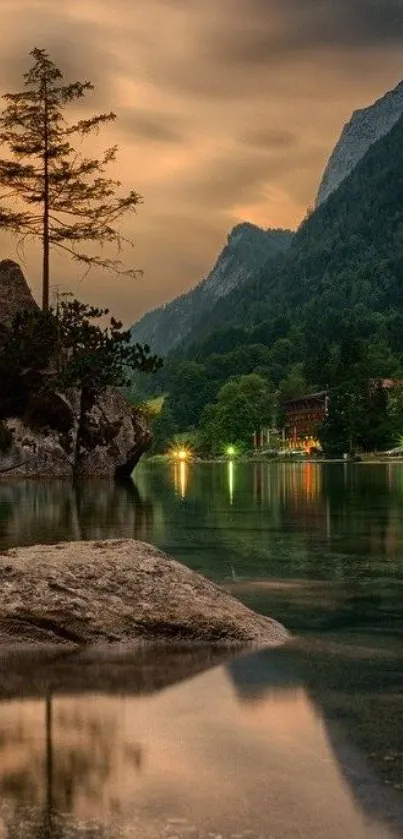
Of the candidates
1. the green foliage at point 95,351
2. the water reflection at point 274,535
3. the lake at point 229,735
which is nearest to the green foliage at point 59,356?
the green foliage at point 95,351

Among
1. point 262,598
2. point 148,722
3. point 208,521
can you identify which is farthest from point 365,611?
point 208,521

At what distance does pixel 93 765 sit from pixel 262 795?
1202mm

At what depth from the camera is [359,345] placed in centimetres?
17000

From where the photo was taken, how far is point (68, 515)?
26.7 meters

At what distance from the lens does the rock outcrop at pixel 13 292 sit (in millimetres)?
61625

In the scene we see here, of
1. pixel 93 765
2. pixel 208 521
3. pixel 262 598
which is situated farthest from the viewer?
pixel 208 521

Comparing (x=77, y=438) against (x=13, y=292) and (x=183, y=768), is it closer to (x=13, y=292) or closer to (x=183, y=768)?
(x=13, y=292)

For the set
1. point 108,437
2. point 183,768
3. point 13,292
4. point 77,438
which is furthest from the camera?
point 13,292

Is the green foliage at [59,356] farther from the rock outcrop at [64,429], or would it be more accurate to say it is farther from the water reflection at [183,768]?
the water reflection at [183,768]

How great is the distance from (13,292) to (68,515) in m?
38.6

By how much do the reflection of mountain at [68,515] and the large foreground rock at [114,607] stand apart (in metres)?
7.69

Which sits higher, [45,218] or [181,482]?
[45,218]

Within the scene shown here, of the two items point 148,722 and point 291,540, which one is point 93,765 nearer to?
point 148,722

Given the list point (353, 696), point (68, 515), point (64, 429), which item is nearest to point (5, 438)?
point (64, 429)
